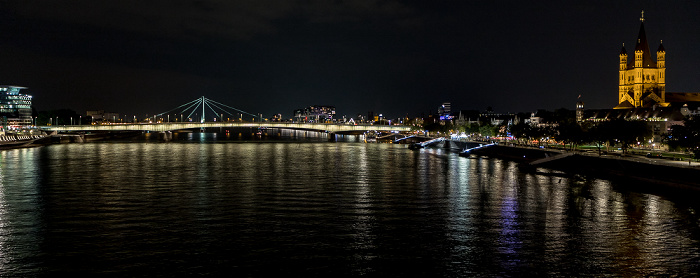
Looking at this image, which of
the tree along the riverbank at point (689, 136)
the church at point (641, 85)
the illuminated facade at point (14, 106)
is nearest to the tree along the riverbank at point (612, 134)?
the tree along the riverbank at point (689, 136)

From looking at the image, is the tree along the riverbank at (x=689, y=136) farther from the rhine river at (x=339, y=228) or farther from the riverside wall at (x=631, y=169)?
the rhine river at (x=339, y=228)

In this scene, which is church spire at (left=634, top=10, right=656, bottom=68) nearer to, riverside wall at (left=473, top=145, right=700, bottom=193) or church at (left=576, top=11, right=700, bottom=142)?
church at (left=576, top=11, right=700, bottom=142)

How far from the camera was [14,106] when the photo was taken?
15088 centimetres

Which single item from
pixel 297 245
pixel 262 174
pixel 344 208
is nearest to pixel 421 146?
pixel 262 174

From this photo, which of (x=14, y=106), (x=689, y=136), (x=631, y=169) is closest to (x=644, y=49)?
(x=689, y=136)

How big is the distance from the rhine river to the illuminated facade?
446 feet

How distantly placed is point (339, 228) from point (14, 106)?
531 ft

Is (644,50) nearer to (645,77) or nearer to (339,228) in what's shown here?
(645,77)

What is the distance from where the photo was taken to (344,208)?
945 inches

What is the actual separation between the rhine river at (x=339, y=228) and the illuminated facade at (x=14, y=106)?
13587 centimetres

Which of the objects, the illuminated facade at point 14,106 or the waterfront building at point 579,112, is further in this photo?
the illuminated facade at point 14,106

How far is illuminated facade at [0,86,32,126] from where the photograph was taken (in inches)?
5861

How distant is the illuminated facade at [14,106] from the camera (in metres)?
149

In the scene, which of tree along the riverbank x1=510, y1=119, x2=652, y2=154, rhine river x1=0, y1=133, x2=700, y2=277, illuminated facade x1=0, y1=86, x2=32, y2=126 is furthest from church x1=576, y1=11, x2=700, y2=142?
illuminated facade x1=0, y1=86, x2=32, y2=126
